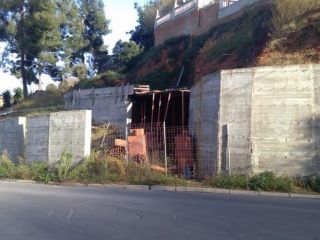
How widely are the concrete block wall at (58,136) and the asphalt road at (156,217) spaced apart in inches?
277

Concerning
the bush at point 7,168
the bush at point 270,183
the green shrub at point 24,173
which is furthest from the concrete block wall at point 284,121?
the bush at point 7,168

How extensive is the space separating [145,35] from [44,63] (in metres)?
12.2

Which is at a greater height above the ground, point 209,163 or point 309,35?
point 309,35

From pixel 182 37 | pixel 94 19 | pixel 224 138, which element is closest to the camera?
pixel 224 138

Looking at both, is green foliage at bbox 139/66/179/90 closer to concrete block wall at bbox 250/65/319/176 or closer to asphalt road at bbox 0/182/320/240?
concrete block wall at bbox 250/65/319/176

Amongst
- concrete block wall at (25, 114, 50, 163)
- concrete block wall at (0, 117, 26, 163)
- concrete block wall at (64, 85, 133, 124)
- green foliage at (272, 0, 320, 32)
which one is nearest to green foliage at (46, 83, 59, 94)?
concrete block wall at (64, 85, 133, 124)

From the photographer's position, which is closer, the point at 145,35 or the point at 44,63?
the point at 44,63

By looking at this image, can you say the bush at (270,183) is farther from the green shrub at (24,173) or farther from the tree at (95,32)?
the tree at (95,32)

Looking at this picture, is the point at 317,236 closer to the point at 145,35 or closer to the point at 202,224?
the point at 202,224

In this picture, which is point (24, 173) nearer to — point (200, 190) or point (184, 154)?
point (184, 154)

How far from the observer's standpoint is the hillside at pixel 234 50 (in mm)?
23828

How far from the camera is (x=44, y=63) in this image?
5538 cm

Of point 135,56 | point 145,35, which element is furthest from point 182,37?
point 145,35

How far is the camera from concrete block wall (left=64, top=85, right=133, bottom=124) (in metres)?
28.0
